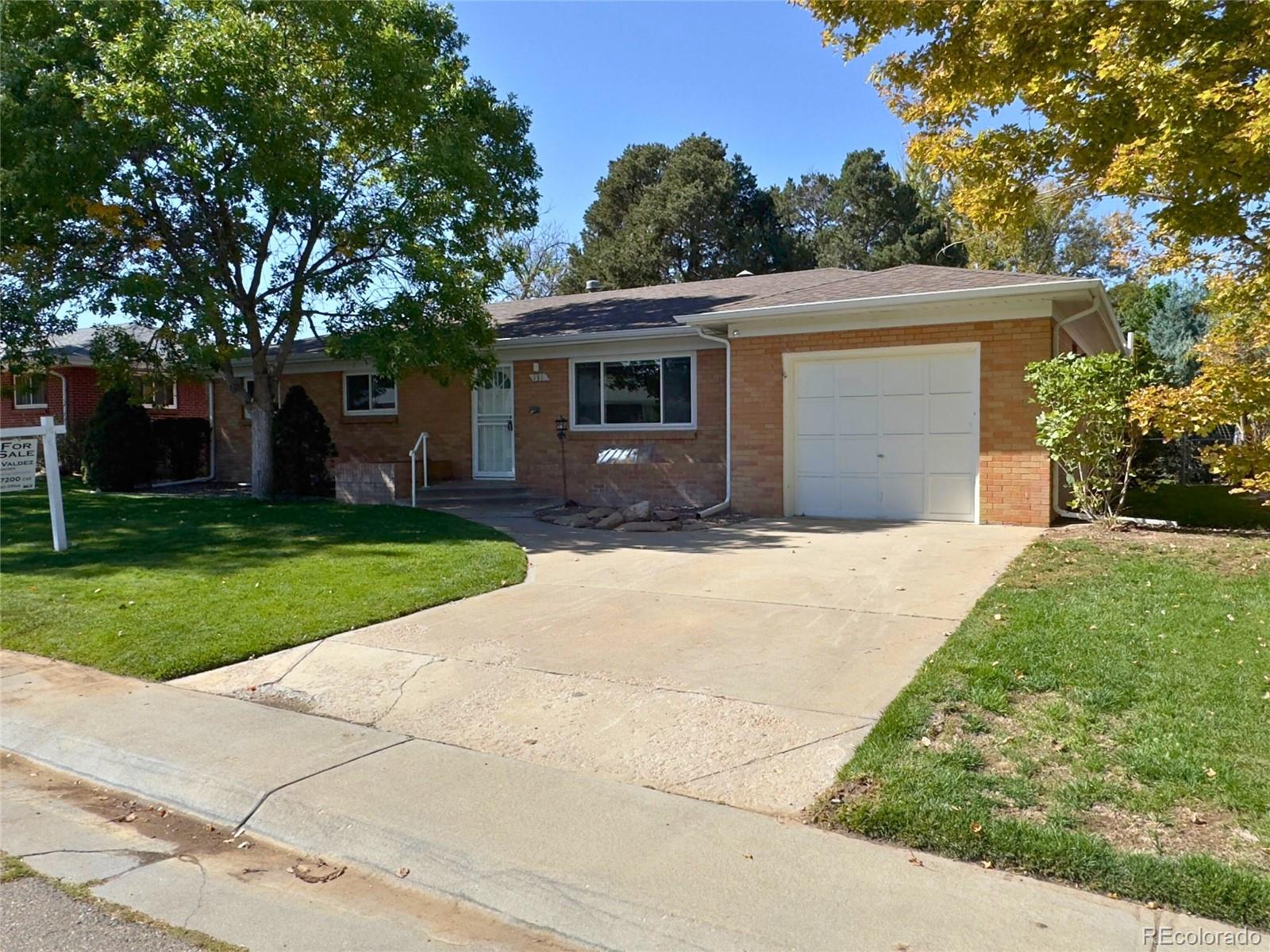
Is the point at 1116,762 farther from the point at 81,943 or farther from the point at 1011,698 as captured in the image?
the point at 81,943

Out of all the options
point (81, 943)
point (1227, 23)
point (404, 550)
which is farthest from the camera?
point (404, 550)

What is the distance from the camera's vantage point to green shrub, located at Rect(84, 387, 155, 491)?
17.8 metres

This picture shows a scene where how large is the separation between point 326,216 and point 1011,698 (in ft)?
41.5

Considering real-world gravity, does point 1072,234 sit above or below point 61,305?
above

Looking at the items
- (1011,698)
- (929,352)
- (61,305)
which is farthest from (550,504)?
(1011,698)

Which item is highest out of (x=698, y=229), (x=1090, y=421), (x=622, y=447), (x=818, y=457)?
(x=698, y=229)

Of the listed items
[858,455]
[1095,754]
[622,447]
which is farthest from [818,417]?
[1095,754]

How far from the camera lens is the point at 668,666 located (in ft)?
20.4

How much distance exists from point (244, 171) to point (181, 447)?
360 inches

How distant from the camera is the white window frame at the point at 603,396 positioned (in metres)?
14.5

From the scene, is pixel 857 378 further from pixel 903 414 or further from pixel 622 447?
pixel 622 447

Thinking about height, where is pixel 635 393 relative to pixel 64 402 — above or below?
below

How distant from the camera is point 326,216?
47.0ft

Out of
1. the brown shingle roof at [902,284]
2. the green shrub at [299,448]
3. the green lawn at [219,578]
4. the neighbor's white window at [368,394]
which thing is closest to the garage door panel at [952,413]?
the brown shingle roof at [902,284]
